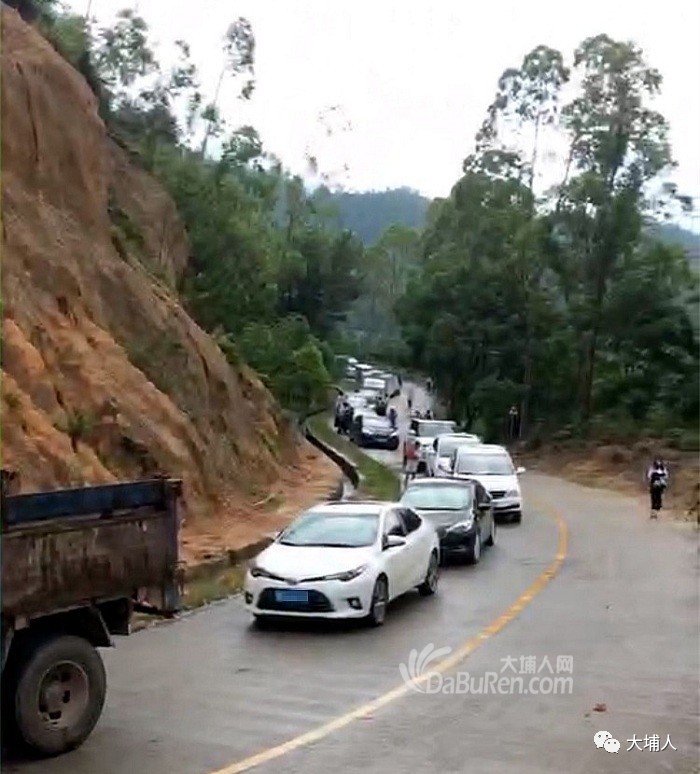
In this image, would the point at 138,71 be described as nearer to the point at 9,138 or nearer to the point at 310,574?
the point at 9,138

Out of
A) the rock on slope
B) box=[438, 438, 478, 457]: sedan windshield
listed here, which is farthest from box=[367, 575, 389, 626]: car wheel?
box=[438, 438, 478, 457]: sedan windshield

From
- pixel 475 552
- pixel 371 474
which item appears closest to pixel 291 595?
pixel 475 552

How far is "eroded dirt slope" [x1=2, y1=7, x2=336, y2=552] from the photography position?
20.6 meters

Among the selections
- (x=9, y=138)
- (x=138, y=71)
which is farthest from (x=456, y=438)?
(x=138, y=71)

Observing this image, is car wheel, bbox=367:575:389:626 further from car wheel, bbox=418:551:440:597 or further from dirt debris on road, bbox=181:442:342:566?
dirt debris on road, bbox=181:442:342:566

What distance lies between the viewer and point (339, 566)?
14195 millimetres

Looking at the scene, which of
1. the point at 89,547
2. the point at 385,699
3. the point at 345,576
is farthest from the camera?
the point at 345,576

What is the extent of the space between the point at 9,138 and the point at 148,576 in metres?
18.1

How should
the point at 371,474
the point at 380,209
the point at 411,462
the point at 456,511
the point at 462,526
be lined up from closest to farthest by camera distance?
the point at 462,526 → the point at 456,511 → the point at 411,462 → the point at 371,474 → the point at 380,209

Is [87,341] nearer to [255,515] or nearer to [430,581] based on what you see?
[255,515]

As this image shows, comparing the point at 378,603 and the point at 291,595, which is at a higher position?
the point at 291,595

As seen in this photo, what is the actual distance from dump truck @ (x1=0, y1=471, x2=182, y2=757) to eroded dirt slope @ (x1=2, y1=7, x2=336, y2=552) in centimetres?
845

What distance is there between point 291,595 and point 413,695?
331cm

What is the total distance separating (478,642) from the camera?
1362 centimetres
